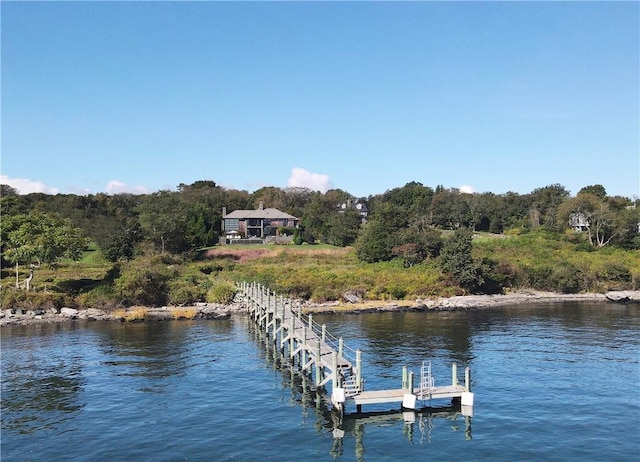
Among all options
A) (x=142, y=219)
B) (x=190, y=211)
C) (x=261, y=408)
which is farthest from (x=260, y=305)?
(x=190, y=211)

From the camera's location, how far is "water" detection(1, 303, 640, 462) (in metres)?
23.0

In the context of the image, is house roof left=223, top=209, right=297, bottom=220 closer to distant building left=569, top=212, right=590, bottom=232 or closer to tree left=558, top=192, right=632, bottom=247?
tree left=558, top=192, right=632, bottom=247

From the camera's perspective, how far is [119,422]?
84.9 feet

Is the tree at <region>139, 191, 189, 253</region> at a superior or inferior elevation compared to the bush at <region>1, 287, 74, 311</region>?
superior

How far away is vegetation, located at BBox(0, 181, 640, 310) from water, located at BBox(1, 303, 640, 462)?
472 inches

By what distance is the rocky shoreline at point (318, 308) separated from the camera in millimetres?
52969

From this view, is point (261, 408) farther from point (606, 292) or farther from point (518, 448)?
point (606, 292)

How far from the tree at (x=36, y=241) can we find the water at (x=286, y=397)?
11.2 metres

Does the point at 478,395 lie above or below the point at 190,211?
below

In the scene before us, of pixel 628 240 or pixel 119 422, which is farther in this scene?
pixel 628 240

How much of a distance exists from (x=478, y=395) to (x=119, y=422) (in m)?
17.8

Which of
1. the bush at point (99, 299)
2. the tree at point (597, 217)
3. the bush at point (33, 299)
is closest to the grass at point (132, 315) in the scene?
the bush at point (99, 299)

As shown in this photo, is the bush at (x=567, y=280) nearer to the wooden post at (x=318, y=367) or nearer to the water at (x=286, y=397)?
the water at (x=286, y=397)

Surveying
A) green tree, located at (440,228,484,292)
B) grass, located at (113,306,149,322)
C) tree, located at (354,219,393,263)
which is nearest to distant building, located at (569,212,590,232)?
green tree, located at (440,228,484,292)
